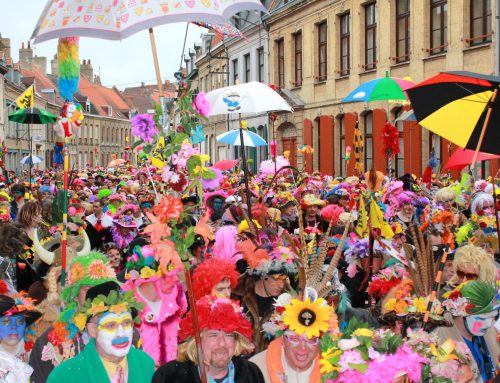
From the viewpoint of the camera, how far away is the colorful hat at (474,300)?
15.7 feet

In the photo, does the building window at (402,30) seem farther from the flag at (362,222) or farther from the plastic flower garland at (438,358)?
the plastic flower garland at (438,358)

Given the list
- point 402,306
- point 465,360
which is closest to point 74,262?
point 402,306

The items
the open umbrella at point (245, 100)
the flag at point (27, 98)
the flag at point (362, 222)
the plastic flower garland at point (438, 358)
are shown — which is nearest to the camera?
the plastic flower garland at point (438, 358)

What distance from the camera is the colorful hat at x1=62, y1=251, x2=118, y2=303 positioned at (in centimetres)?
480

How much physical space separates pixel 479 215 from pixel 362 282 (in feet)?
7.56

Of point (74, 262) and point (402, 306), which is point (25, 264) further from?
point (402, 306)

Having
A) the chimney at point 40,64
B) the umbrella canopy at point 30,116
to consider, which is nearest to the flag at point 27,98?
the umbrella canopy at point 30,116

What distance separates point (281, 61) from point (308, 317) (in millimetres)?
28761

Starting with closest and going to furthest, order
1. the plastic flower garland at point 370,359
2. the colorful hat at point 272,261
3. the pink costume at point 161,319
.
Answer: the plastic flower garland at point 370,359 → the pink costume at point 161,319 → the colorful hat at point 272,261

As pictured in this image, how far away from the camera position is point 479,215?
8648 mm

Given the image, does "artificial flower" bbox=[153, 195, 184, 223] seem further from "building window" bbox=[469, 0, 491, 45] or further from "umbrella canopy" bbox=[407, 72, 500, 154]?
"building window" bbox=[469, 0, 491, 45]

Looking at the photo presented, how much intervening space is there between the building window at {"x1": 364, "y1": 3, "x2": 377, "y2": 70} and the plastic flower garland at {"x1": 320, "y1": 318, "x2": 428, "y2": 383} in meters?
20.5

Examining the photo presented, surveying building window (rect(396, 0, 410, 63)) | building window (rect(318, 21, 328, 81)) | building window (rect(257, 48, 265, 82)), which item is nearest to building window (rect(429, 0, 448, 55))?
building window (rect(396, 0, 410, 63))

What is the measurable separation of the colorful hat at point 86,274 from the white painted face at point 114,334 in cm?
56
